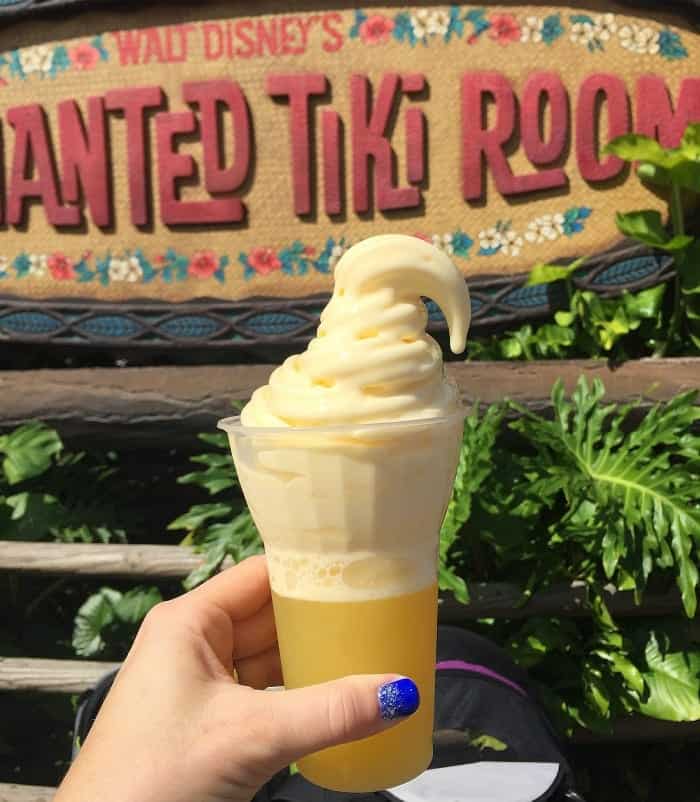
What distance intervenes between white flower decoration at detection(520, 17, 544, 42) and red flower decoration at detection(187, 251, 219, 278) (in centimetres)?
127

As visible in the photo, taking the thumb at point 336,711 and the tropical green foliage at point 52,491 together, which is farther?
the tropical green foliage at point 52,491

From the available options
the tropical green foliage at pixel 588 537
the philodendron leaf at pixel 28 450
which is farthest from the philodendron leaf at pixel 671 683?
the philodendron leaf at pixel 28 450

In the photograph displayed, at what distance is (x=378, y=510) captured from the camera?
3.65 ft

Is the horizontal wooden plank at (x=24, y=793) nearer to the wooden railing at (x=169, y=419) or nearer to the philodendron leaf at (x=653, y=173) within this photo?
the wooden railing at (x=169, y=419)

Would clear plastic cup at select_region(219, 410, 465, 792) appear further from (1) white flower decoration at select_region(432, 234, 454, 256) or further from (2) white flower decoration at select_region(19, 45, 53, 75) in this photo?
(2) white flower decoration at select_region(19, 45, 53, 75)

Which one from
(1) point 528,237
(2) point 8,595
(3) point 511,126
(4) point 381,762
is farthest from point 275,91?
(4) point 381,762

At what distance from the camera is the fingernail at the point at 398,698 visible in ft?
3.59

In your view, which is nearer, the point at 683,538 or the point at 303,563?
the point at 303,563

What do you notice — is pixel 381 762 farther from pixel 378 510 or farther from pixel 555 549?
pixel 555 549

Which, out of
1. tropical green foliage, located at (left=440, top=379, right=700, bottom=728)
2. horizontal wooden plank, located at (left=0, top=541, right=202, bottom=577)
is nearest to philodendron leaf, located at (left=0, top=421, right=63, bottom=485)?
horizontal wooden plank, located at (left=0, top=541, right=202, bottom=577)

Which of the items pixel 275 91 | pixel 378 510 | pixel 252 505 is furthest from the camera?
pixel 275 91

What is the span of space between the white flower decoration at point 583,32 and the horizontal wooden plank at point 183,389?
1057mm

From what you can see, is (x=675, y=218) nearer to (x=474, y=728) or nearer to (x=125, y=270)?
(x=474, y=728)

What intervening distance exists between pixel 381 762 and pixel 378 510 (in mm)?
377
